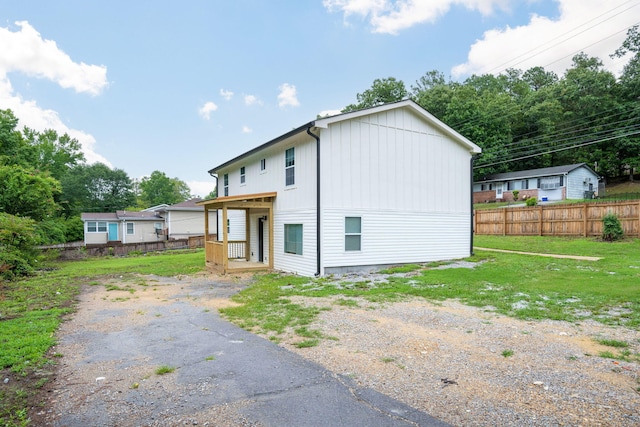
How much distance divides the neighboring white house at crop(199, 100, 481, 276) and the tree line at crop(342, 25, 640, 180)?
26.7m

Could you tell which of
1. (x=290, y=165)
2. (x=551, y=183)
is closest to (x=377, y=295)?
(x=290, y=165)

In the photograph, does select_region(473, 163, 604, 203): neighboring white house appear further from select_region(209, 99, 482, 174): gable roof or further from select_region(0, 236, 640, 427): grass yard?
select_region(209, 99, 482, 174): gable roof

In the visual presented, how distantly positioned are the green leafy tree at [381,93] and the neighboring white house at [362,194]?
106 ft

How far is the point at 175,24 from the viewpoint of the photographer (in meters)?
16.6

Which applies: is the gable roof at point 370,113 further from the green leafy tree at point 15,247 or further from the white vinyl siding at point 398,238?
the green leafy tree at point 15,247

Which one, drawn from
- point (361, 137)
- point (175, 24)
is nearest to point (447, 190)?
point (361, 137)

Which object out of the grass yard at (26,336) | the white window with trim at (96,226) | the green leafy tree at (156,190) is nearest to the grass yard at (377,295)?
the grass yard at (26,336)

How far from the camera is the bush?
16812 mm

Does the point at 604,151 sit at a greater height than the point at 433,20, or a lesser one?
lesser

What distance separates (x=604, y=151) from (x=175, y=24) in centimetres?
4323

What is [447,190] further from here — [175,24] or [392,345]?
[175,24]

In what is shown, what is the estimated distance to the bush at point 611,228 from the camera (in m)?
16.8

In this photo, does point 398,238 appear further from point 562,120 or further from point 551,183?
point 562,120

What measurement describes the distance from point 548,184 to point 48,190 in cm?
3962
